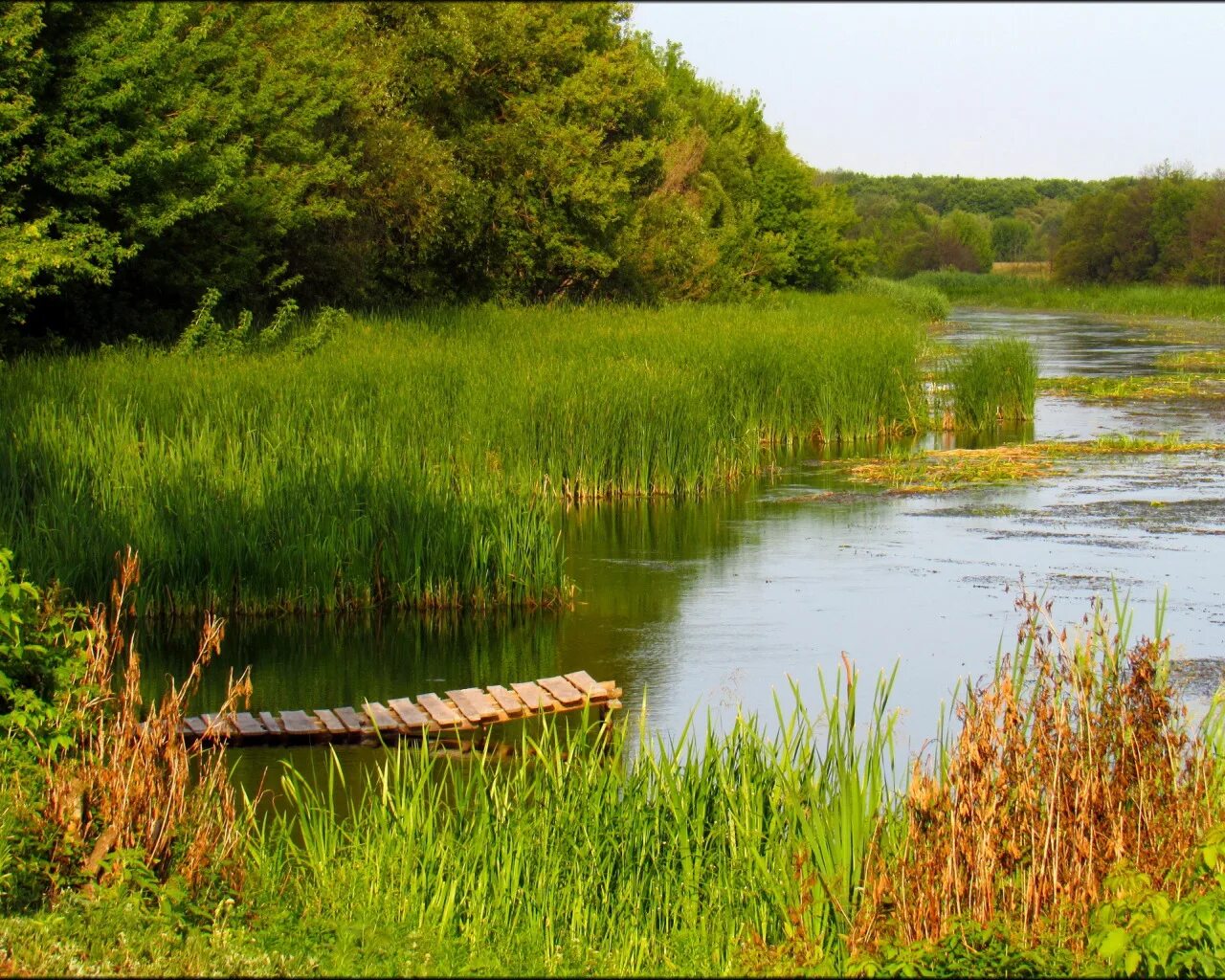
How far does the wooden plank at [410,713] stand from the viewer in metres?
7.26

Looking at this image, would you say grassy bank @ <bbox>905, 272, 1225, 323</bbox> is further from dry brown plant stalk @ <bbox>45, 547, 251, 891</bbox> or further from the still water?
dry brown plant stalk @ <bbox>45, 547, 251, 891</bbox>

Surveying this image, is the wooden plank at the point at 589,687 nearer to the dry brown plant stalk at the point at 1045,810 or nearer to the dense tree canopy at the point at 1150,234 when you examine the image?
the dry brown plant stalk at the point at 1045,810

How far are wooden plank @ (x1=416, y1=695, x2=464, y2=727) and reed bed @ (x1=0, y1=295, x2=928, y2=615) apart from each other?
2326 mm

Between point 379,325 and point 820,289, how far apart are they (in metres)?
32.7

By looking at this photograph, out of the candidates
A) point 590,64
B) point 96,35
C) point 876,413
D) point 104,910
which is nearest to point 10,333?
point 96,35

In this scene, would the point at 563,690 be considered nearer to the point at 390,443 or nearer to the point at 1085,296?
the point at 390,443

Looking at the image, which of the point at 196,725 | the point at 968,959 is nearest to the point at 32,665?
the point at 196,725

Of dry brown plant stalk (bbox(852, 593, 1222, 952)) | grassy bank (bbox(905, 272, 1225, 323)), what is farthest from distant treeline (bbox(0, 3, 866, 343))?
grassy bank (bbox(905, 272, 1225, 323))

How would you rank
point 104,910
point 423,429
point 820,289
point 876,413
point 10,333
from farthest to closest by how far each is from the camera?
point 820,289 → point 876,413 → point 10,333 → point 423,429 → point 104,910

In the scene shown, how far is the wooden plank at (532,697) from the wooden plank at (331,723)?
92 centimetres

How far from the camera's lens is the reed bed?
9.91m

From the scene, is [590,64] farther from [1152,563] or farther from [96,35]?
[1152,563]

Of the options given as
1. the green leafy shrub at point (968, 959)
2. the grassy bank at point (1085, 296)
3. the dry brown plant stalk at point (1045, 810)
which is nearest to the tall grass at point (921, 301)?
the grassy bank at point (1085, 296)

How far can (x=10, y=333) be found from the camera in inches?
646
